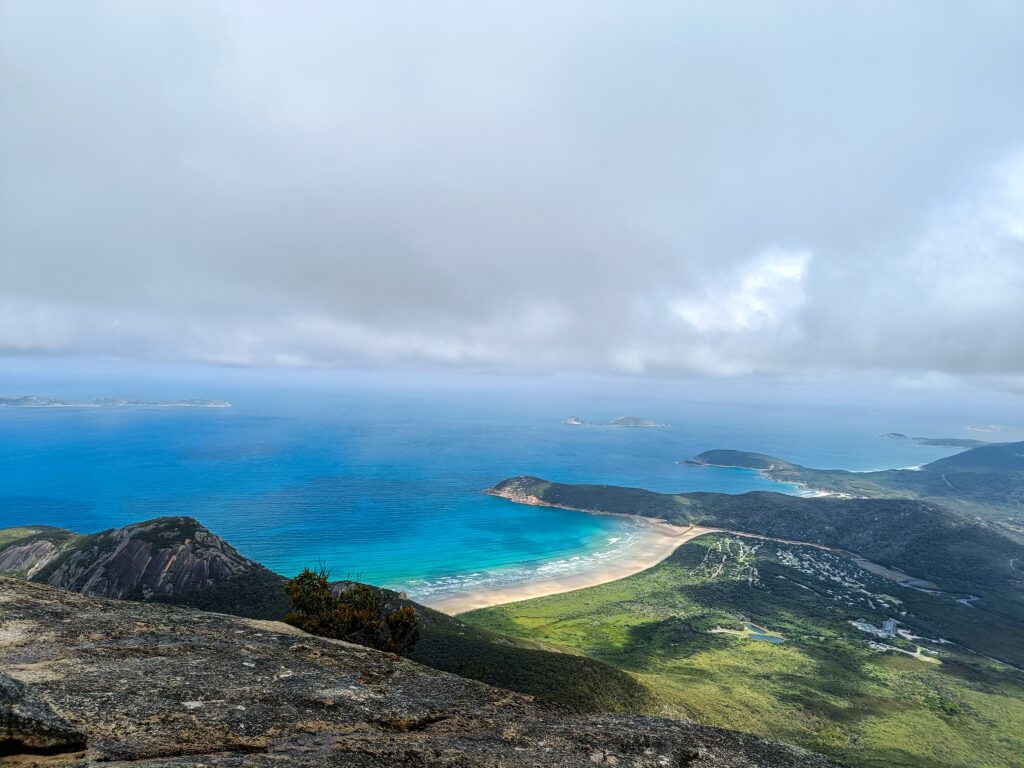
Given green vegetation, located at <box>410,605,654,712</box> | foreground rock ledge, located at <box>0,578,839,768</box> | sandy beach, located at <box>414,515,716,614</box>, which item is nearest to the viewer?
foreground rock ledge, located at <box>0,578,839,768</box>

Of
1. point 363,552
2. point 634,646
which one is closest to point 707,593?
point 634,646

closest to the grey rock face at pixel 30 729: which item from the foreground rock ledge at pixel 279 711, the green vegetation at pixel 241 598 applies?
the foreground rock ledge at pixel 279 711

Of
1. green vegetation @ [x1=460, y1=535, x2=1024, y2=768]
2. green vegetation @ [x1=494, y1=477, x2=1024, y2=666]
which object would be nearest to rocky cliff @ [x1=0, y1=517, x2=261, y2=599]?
green vegetation @ [x1=460, y1=535, x2=1024, y2=768]

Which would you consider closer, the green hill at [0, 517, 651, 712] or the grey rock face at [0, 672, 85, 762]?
the grey rock face at [0, 672, 85, 762]

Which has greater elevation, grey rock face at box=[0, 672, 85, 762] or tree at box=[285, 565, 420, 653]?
grey rock face at box=[0, 672, 85, 762]

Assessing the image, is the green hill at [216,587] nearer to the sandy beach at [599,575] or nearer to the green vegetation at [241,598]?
the green vegetation at [241,598]

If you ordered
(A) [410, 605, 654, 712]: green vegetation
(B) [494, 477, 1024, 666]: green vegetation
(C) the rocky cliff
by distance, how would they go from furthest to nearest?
(B) [494, 477, 1024, 666]: green vegetation < (C) the rocky cliff < (A) [410, 605, 654, 712]: green vegetation

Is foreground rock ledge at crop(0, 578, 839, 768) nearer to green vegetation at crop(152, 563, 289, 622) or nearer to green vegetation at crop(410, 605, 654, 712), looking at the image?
green vegetation at crop(410, 605, 654, 712)
